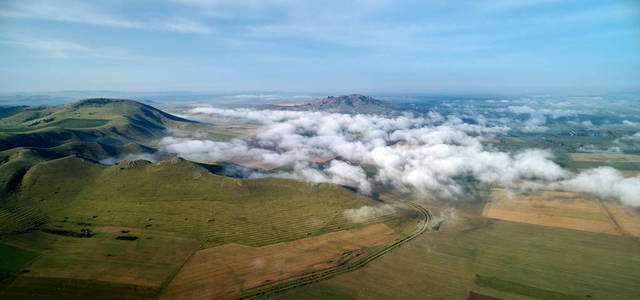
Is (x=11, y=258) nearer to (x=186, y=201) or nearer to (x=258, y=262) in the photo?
(x=186, y=201)

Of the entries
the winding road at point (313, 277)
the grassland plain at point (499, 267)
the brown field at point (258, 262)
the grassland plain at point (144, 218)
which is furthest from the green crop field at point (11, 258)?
the grassland plain at point (499, 267)

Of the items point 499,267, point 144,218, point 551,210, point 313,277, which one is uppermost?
point 144,218

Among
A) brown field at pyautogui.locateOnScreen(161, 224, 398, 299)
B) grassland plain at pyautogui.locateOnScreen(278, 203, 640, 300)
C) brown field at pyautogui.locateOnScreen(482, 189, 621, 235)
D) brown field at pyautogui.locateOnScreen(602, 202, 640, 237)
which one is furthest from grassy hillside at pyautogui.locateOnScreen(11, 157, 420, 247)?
brown field at pyautogui.locateOnScreen(602, 202, 640, 237)

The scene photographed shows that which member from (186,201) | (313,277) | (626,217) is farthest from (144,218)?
(626,217)

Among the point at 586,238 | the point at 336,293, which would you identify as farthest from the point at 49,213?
the point at 586,238

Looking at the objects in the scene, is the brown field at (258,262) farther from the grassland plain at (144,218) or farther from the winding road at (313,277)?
the grassland plain at (144,218)

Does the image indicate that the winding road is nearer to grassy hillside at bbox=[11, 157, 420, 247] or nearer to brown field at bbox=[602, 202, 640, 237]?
grassy hillside at bbox=[11, 157, 420, 247]

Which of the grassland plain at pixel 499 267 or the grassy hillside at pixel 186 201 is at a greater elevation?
the grassy hillside at pixel 186 201
